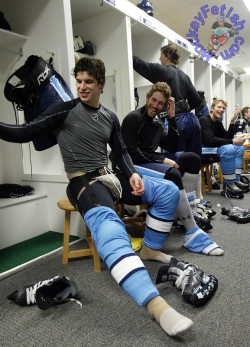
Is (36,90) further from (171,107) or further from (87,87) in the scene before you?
(171,107)

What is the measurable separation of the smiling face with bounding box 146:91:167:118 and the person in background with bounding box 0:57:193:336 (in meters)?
0.42

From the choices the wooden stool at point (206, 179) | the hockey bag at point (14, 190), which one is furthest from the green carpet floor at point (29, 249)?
the wooden stool at point (206, 179)

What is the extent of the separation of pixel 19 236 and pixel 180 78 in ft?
6.34

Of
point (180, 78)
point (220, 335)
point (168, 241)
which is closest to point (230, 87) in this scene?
point (180, 78)

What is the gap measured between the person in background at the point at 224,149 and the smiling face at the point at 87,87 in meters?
2.24

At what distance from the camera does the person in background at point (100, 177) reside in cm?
111

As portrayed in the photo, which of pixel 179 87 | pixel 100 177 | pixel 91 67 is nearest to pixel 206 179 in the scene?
pixel 179 87

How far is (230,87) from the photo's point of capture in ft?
20.4

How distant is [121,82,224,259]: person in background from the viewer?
1.81 metres

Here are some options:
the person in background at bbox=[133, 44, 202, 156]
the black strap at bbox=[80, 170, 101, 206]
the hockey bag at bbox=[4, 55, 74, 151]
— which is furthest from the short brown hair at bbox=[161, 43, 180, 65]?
the black strap at bbox=[80, 170, 101, 206]

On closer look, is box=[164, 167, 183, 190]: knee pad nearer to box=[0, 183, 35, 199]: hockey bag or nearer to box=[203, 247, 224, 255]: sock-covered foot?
box=[203, 247, 224, 255]: sock-covered foot

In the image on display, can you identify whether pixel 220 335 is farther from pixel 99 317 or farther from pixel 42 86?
pixel 42 86

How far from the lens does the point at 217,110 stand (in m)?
3.44

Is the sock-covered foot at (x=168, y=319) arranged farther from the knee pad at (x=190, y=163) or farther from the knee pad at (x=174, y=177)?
the knee pad at (x=190, y=163)
